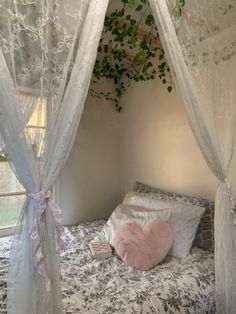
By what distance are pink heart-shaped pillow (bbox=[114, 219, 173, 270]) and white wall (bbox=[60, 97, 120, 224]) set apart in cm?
97

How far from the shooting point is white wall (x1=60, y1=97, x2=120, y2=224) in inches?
110

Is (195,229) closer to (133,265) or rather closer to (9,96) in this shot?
(133,265)

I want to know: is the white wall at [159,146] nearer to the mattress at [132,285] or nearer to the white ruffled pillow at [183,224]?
the white ruffled pillow at [183,224]

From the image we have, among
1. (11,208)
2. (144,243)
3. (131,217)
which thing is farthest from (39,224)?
(131,217)

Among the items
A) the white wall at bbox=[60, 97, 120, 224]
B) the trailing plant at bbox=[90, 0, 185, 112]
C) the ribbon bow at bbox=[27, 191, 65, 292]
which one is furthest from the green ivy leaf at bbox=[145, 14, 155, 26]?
the ribbon bow at bbox=[27, 191, 65, 292]

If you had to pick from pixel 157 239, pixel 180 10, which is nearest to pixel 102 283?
pixel 157 239

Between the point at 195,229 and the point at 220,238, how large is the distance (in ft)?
1.32

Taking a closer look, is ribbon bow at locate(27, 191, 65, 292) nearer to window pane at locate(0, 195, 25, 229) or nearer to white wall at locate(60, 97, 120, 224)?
window pane at locate(0, 195, 25, 229)

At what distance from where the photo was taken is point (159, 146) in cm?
270

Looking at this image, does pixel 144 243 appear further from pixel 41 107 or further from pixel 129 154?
pixel 129 154

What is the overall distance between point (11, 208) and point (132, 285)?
2.74 feet

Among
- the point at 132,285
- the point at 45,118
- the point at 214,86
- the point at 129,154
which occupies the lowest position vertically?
the point at 132,285

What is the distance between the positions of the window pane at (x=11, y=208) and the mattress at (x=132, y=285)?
0.47 meters

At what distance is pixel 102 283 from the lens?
5.13 feet
